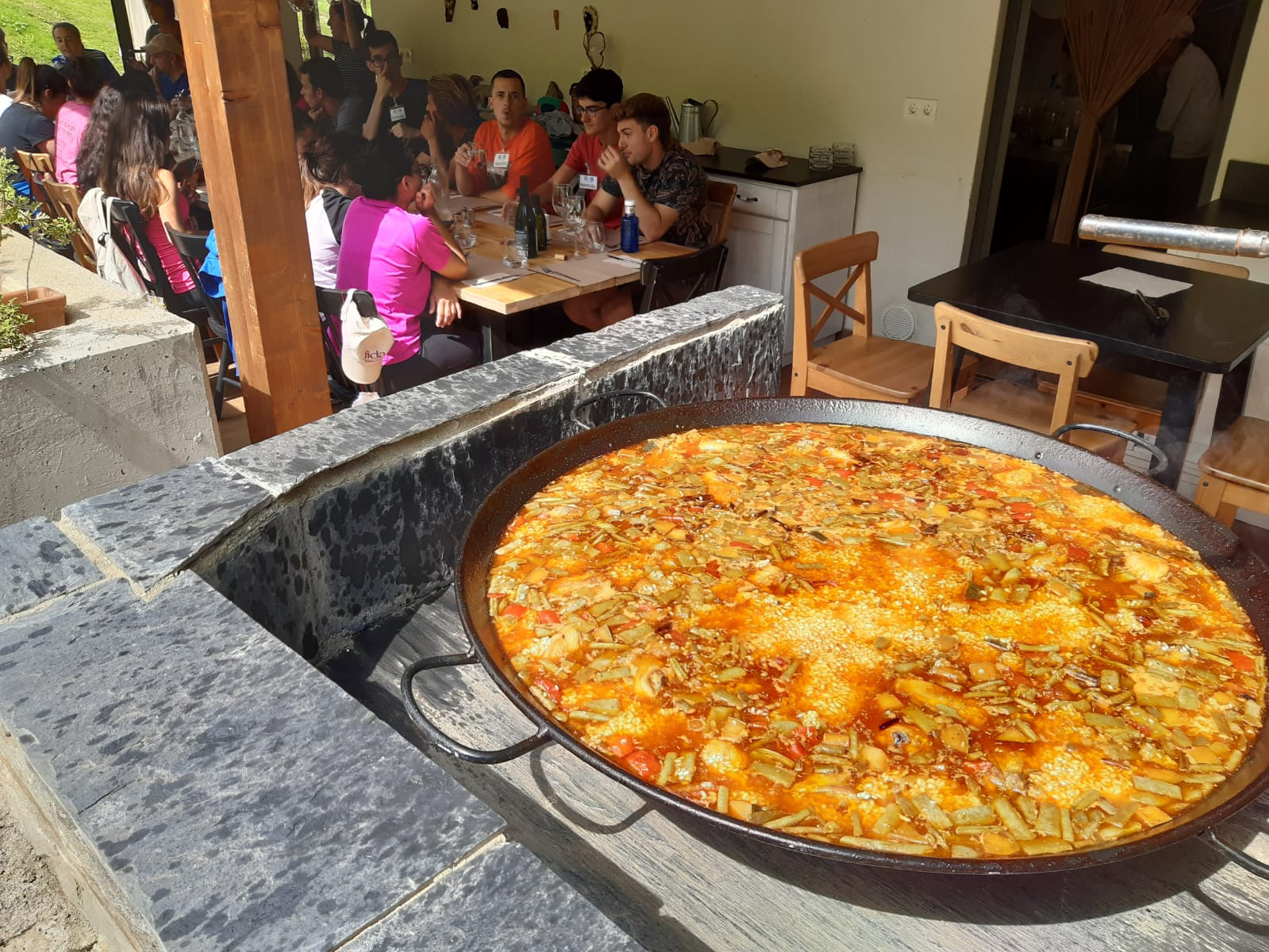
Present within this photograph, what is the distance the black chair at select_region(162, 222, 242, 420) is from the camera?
14.6 ft

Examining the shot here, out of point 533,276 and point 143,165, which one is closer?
point 533,276

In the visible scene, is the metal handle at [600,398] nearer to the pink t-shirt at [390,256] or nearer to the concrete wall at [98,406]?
the concrete wall at [98,406]

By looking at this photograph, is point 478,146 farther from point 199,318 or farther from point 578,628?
point 578,628

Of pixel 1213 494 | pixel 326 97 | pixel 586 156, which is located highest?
pixel 326 97

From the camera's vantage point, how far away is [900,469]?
2125mm

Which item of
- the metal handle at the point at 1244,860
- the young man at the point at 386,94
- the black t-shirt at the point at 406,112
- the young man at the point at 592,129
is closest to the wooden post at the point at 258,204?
the metal handle at the point at 1244,860

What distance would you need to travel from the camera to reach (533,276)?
439 centimetres

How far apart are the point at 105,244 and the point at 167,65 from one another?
2716mm

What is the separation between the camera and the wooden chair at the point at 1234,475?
10.3 feet

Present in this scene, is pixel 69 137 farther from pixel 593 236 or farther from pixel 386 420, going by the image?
pixel 386 420

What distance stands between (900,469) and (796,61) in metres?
4.91

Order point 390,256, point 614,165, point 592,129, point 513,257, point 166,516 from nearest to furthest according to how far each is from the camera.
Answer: point 166,516, point 390,256, point 513,257, point 614,165, point 592,129

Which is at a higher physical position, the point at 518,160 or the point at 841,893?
the point at 518,160

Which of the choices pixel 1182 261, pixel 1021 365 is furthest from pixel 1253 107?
pixel 1021 365
